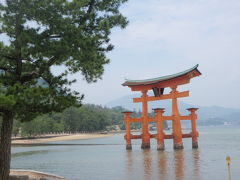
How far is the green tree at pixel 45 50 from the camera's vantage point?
8.52 metres

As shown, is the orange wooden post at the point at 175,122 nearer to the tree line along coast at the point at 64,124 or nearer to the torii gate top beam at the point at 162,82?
the torii gate top beam at the point at 162,82

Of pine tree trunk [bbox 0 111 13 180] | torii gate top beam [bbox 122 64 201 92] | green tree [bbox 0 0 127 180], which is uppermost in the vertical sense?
torii gate top beam [bbox 122 64 201 92]

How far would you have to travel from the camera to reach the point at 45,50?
9.00 meters

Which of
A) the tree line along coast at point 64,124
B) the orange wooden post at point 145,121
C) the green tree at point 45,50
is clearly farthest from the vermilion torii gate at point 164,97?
the tree line along coast at point 64,124

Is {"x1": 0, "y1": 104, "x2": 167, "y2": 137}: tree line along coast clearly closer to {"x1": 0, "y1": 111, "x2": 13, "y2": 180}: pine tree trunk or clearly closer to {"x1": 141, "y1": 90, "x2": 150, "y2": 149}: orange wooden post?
{"x1": 141, "y1": 90, "x2": 150, "y2": 149}: orange wooden post

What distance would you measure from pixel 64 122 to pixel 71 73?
7949cm

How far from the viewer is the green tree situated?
28.0ft

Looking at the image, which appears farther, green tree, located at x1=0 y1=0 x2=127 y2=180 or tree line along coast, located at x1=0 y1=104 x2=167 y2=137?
tree line along coast, located at x1=0 y1=104 x2=167 y2=137

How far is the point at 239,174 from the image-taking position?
15008mm

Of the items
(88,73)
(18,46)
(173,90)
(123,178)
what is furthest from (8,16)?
(173,90)

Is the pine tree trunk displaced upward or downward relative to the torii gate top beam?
downward

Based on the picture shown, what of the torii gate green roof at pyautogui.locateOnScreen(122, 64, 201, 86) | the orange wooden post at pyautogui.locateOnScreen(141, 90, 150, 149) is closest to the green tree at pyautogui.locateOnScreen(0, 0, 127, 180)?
the torii gate green roof at pyautogui.locateOnScreen(122, 64, 201, 86)

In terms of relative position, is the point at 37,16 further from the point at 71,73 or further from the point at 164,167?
the point at 164,167

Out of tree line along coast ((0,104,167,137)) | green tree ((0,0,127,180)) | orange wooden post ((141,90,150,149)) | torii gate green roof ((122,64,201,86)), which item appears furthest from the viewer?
tree line along coast ((0,104,167,137))
